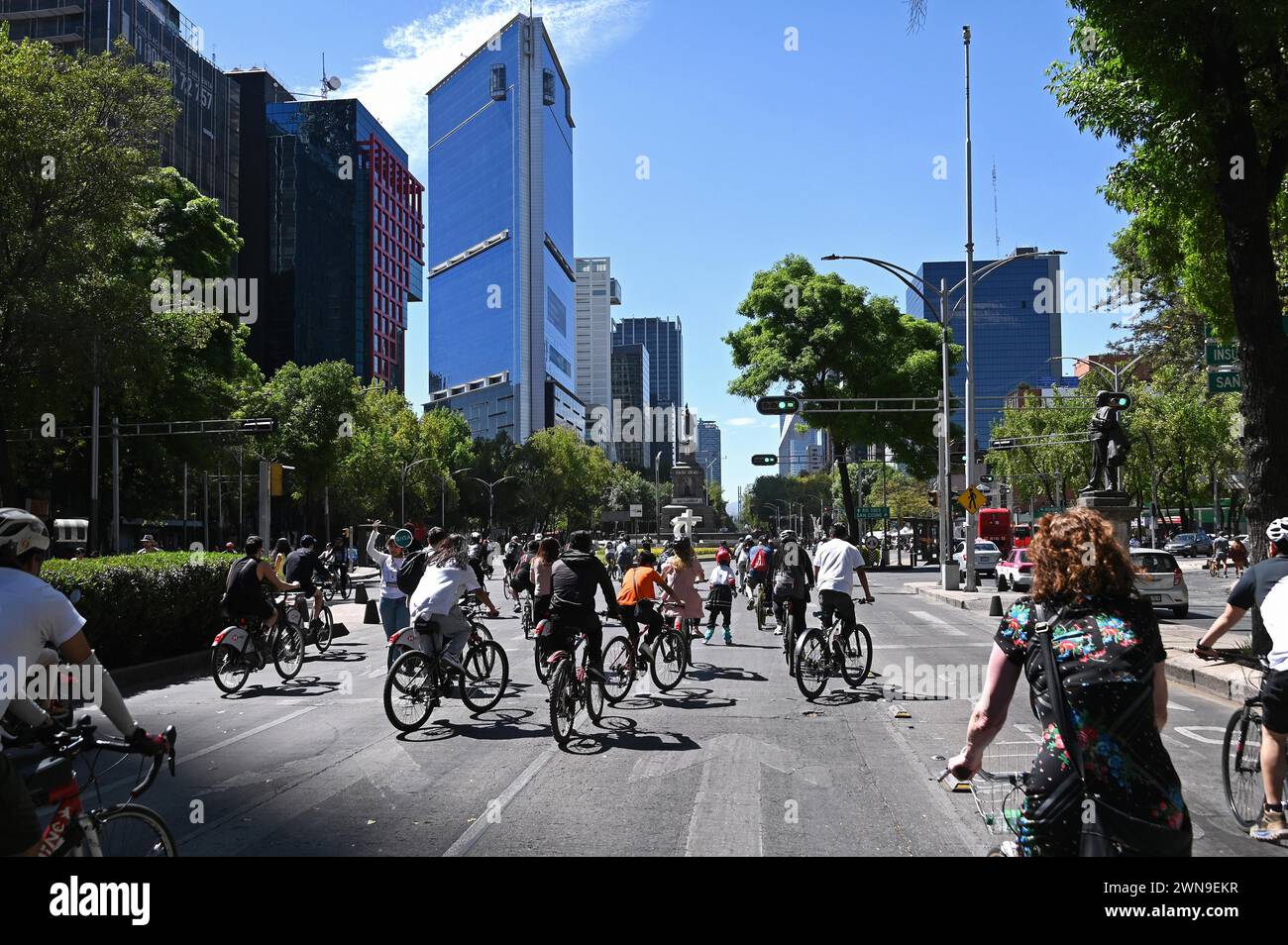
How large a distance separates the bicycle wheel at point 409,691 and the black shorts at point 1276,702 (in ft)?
22.0

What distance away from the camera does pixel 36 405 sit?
21406mm

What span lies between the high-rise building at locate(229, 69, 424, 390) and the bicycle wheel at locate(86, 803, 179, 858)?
88.2 m

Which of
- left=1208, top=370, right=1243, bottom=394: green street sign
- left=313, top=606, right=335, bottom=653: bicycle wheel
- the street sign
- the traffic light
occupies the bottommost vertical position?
left=313, top=606, right=335, bottom=653: bicycle wheel

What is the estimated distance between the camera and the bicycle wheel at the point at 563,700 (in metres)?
8.12

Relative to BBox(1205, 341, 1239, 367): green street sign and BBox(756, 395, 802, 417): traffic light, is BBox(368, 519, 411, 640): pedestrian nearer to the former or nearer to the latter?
BBox(1205, 341, 1239, 367): green street sign

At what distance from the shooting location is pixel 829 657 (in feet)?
35.7

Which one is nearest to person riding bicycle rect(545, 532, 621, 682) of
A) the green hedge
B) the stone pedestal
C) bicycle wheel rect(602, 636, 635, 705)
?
bicycle wheel rect(602, 636, 635, 705)

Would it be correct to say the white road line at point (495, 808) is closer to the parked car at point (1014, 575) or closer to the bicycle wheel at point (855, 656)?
the bicycle wheel at point (855, 656)

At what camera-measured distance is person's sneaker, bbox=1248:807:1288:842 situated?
5438 mm

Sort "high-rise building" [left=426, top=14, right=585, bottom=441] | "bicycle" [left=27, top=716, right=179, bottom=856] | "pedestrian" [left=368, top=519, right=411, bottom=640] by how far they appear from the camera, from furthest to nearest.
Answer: "high-rise building" [left=426, top=14, right=585, bottom=441], "pedestrian" [left=368, top=519, right=411, bottom=640], "bicycle" [left=27, top=716, right=179, bottom=856]

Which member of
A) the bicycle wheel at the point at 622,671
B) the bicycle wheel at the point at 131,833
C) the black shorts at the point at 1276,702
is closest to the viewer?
the bicycle wheel at the point at 131,833

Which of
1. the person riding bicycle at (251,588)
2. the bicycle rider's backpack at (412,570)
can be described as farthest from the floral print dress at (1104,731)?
the person riding bicycle at (251,588)
